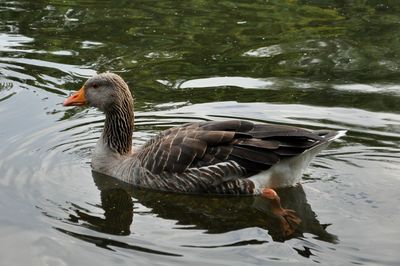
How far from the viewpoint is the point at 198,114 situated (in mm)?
12219

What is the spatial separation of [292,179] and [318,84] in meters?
4.57

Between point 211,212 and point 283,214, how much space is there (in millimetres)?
837

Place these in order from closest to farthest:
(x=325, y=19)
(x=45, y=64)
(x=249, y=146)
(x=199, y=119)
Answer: (x=249, y=146) → (x=199, y=119) → (x=45, y=64) → (x=325, y=19)

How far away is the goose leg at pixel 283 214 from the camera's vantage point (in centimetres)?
851

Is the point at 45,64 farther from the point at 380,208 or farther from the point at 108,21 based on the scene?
the point at 380,208

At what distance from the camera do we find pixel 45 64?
597 inches

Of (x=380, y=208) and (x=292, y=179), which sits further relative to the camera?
(x=292, y=179)

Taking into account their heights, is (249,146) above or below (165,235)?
above

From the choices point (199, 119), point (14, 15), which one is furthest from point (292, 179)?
point (14, 15)

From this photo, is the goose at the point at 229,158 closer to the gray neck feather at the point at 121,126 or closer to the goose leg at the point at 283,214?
the goose leg at the point at 283,214

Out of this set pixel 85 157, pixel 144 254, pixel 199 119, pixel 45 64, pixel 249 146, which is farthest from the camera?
pixel 45 64

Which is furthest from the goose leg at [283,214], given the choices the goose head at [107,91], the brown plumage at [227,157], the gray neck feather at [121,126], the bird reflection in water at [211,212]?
the goose head at [107,91]

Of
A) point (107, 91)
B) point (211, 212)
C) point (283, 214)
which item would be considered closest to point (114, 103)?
point (107, 91)

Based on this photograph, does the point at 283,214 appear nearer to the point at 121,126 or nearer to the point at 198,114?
the point at 121,126
